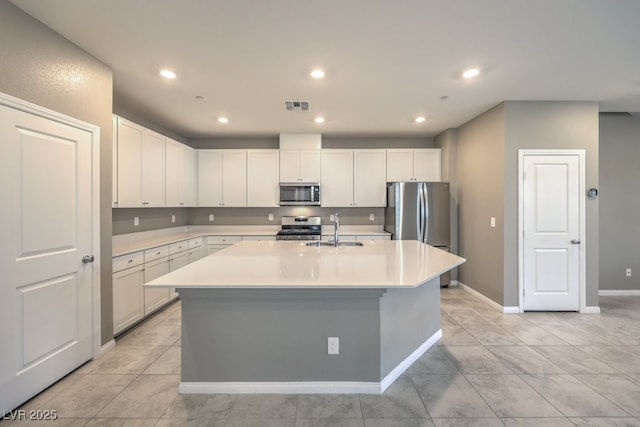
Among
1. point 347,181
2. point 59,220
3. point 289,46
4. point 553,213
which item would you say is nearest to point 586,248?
point 553,213

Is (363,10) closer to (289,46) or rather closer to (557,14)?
(289,46)

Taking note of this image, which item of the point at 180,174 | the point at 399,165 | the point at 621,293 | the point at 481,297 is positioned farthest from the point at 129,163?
the point at 621,293

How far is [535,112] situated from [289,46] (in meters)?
3.18

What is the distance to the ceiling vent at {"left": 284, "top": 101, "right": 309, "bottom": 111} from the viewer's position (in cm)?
351

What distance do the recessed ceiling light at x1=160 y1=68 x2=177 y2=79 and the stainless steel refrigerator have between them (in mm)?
3464

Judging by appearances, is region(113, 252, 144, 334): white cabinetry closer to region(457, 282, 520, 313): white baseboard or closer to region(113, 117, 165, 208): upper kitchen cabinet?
region(113, 117, 165, 208): upper kitchen cabinet

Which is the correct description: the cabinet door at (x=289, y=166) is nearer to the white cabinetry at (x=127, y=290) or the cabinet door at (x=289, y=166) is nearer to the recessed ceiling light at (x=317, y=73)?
the recessed ceiling light at (x=317, y=73)

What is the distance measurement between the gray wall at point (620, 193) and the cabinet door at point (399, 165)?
2743 millimetres

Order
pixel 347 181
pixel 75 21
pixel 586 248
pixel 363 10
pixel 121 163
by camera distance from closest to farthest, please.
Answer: pixel 363 10
pixel 75 21
pixel 121 163
pixel 586 248
pixel 347 181

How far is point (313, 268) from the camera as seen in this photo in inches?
81.0

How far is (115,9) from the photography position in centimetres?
188

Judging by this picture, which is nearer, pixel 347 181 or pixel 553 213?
pixel 553 213

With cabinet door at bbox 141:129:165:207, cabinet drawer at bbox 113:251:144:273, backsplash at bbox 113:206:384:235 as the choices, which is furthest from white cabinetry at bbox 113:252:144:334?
backsplash at bbox 113:206:384:235

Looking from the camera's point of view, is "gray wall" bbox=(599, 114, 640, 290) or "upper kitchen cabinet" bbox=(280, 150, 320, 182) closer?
"gray wall" bbox=(599, 114, 640, 290)
